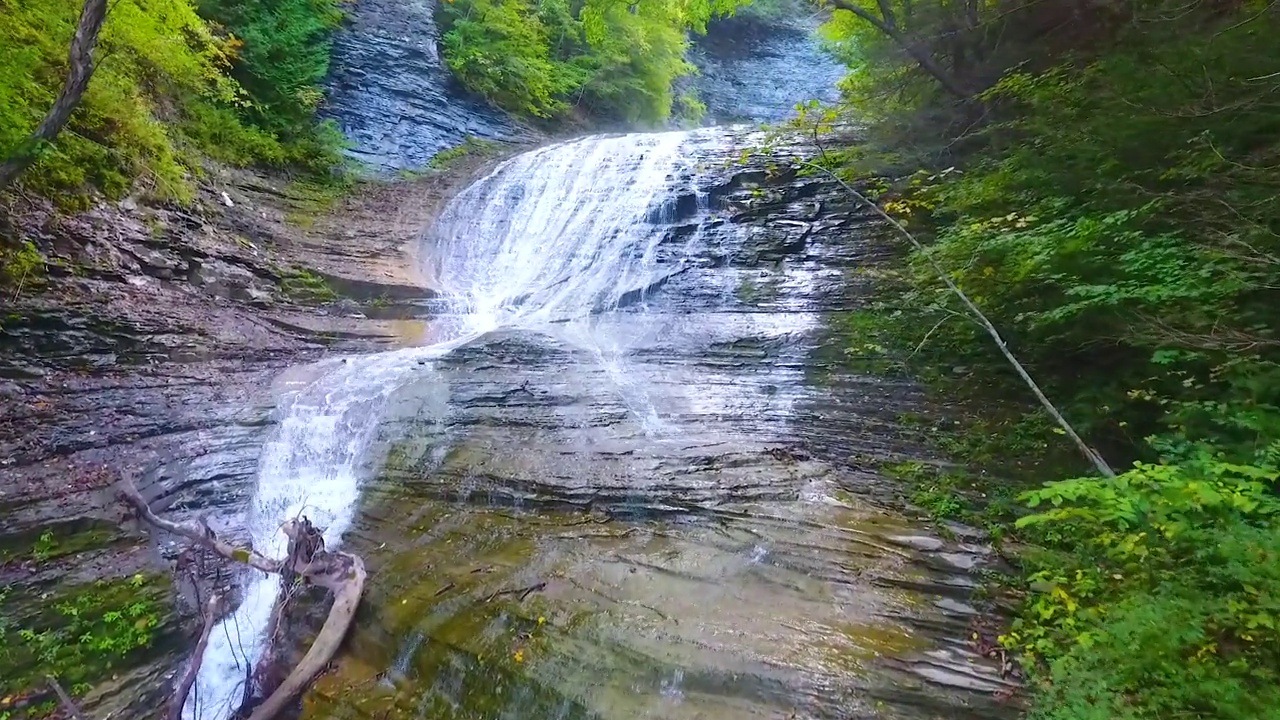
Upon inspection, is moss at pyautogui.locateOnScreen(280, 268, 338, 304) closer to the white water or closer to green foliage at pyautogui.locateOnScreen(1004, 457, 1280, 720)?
the white water

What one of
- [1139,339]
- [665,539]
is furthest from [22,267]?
[1139,339]

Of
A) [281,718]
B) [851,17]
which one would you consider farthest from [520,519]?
[851,17]

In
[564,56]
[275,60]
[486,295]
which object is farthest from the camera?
[564,56]

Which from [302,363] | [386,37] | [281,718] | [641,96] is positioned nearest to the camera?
[281,718]

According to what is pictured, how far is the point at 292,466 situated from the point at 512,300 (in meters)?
4.60

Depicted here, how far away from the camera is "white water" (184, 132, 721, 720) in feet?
19.1

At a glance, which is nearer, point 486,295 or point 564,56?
point 486,295

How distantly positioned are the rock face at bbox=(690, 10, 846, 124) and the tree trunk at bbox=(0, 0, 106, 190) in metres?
21.5

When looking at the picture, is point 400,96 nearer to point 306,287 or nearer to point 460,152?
point 460,152

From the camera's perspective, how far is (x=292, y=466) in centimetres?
645

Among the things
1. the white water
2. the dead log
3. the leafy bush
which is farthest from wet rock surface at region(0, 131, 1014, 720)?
the leafy bush

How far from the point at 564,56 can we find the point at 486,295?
12.1m

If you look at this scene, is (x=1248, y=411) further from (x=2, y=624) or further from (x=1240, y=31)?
(x=2, y=624)

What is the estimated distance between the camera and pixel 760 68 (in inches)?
1072
